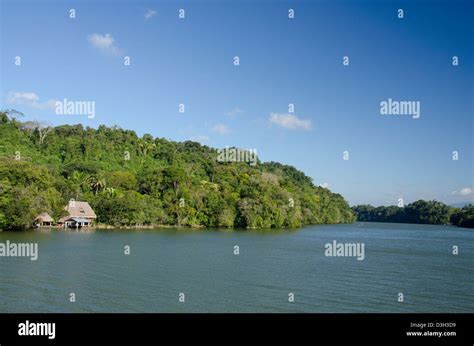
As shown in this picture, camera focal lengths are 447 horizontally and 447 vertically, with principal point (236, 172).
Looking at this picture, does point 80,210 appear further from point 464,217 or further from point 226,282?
point 464,217

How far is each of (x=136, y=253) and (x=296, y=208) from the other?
148 feet

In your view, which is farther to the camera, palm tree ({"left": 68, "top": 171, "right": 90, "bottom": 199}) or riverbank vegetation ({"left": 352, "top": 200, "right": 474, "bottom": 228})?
riverbank vegetation ({"left": 352, "top": 200, "right": 474, "bottom": 228})

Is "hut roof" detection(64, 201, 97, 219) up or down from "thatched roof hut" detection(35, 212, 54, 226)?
up

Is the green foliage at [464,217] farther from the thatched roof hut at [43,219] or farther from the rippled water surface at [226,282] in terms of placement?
the thatched roof hut at [43,219]

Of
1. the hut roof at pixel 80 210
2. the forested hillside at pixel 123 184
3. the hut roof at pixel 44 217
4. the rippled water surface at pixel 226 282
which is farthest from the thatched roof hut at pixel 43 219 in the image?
the rippled water surface at pixel 226 282

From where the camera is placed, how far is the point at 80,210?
49156 mm

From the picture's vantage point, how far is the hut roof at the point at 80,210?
4856 centimetres

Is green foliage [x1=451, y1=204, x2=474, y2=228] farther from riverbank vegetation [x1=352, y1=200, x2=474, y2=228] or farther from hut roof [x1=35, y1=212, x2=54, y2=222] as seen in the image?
hut roof [x1=35, y1=212, x2=54, y2=222]

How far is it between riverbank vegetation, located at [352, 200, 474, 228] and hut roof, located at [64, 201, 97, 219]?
2804 inches

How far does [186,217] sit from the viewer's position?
2303 inches

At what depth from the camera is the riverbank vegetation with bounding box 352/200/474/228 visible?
91.9 meters

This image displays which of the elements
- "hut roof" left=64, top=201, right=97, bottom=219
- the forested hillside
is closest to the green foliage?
the forested hillside

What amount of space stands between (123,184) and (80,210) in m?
10.2
